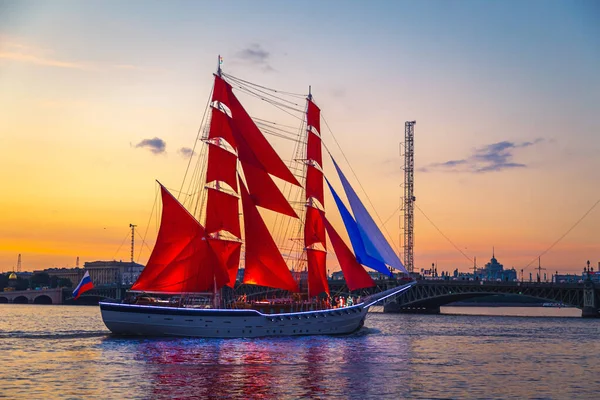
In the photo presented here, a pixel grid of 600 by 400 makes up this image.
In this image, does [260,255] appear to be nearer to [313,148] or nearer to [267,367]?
[313,148]

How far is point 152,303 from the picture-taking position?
68.4 metres

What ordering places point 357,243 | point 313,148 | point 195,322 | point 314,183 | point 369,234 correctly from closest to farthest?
point 195,322, point 357,243, point 369,234, point 314,183, point 313,148

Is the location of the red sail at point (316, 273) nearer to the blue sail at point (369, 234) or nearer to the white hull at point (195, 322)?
the blue sail at point (369, 234)

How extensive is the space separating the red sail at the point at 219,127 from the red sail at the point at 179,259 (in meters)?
7.21

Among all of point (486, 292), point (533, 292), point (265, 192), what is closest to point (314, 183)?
point (265, 192)

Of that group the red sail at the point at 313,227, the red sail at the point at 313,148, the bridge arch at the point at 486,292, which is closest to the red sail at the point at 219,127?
the red sail at the point at 313,148

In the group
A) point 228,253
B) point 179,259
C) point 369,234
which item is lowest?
point 179,259

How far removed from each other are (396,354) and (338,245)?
1747 cm

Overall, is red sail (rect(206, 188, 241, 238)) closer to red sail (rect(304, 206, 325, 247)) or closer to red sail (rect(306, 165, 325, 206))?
red sail (rect(304, 206, 325, 247))

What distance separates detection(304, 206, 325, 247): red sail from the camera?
78625 mm

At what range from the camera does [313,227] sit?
3103 inches

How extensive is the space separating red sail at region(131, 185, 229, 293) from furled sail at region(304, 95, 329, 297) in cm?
1091

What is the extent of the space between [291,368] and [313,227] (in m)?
30.1

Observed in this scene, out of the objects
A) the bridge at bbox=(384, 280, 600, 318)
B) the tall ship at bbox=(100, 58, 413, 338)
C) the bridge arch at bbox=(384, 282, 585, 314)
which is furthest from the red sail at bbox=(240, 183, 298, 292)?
the bridge arch at bbox=(384, 282, 585, 314)
